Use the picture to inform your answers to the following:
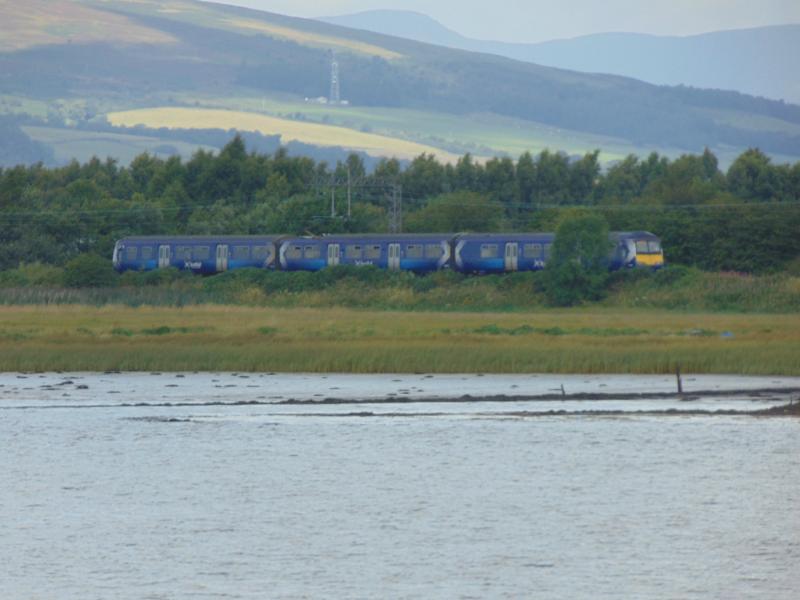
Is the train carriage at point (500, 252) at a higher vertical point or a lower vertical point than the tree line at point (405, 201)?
lower

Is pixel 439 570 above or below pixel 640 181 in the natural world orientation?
below

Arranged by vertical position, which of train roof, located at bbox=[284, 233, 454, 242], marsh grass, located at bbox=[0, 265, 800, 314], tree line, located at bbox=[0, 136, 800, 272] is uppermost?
tree line, located at bbox=[0, 136, 800, 272]

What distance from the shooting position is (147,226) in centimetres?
11094

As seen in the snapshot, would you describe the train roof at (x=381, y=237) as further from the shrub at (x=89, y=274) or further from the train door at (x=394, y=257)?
the shrub at (x=89, y=274)

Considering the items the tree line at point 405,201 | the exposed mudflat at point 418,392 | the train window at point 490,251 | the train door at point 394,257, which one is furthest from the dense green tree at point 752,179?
the exposed mudflat at point 418,392

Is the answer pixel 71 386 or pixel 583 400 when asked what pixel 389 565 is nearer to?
pixel 583 400

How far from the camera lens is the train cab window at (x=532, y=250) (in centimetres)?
8438

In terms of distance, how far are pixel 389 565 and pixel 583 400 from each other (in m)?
19.9

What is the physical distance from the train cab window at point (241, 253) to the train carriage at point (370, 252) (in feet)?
6.11

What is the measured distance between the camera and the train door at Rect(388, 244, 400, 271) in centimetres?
8806

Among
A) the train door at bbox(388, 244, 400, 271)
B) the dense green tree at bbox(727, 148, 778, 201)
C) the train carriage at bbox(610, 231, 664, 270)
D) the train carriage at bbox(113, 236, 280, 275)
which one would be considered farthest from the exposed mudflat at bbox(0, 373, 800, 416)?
the dense green tree at bbox(727, 148, 778, 201)

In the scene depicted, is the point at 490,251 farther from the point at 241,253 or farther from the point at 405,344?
the point at 405,344

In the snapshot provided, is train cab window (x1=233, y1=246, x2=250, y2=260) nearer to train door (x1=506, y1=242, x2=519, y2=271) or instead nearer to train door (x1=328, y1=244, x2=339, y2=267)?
train door (x1=328, y1=244, x2=339, y2=267)

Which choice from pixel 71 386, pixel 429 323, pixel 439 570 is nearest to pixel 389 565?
pixel 439 570
